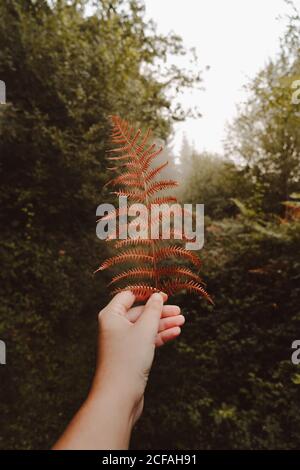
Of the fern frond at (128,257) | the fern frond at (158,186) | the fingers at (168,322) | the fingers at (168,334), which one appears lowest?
the fingers at (168,334)

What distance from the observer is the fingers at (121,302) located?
1681 mm

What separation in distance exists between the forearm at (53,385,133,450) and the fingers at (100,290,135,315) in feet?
1.33

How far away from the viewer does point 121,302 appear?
1711mm

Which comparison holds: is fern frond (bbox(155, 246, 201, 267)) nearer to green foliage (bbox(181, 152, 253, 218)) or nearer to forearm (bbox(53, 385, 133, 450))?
forearm (bbox(53, 385, 133, 450))

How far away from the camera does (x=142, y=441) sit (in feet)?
15.5

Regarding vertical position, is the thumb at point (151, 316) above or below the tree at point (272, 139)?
below

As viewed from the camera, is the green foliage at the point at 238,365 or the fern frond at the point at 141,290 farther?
the green foliage at the point at 238,365

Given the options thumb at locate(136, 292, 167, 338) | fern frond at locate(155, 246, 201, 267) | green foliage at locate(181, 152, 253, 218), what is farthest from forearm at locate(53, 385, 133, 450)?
green foliage at locate(181, 152, 253, 218)

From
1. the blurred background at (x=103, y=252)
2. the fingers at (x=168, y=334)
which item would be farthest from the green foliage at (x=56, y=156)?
the fingers at (x=168, y=334)

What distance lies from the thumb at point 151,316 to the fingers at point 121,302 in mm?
105

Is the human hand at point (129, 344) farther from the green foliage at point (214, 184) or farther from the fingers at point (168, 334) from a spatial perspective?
the green foliage at point (214, 184)

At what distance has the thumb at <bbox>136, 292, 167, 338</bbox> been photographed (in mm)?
1599

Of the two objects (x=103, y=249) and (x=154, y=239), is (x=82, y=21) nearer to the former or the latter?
(x=103, y=249)

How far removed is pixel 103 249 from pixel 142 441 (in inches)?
185
